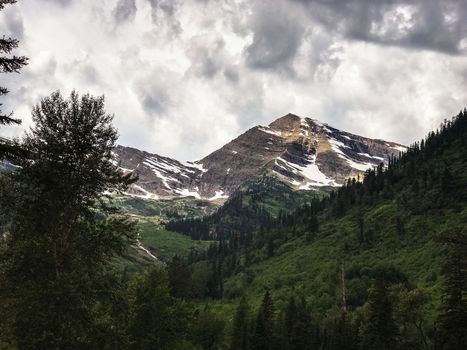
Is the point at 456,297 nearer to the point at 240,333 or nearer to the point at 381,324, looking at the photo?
the point at 381,324

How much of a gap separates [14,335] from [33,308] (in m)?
1.66

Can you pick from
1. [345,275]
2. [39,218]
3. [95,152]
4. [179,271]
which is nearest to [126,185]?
[95,152]

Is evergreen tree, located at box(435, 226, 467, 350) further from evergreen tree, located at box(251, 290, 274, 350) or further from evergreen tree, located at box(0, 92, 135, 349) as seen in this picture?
evergreen tree, located at box(251, 290, 274, 350)

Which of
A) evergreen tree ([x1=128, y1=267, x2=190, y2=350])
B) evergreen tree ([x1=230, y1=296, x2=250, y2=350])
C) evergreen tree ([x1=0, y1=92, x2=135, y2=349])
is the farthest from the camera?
evergreen tree ([x1=230, y1=296, x2=250, y2=350])

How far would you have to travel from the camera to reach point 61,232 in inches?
1030

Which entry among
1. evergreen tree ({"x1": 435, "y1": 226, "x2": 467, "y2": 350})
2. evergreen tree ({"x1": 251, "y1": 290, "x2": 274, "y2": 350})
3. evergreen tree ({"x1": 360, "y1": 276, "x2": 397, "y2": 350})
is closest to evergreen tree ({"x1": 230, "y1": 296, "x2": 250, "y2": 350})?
evergreen tree ({"x1": 251, "y1": 290, "x2": 274, "y2": 350})

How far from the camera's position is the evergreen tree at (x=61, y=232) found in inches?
944

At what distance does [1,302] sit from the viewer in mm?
24609

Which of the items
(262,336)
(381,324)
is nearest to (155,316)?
(381,324)

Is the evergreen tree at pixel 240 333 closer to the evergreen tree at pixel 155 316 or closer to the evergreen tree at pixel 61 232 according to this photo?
the evergreen tree at pixel 155 316

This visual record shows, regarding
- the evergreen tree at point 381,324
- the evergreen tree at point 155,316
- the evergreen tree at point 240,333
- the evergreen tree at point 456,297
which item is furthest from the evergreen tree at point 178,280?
the evergreen tree at point 456,297

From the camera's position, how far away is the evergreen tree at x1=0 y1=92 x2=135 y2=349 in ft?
78.6

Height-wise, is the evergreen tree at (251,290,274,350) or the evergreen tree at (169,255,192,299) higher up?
the evergreen tree at (169,255,192,299)

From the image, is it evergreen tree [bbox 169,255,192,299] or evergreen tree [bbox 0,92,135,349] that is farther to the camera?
evergreen tree [bbox 169,255,192,299]
